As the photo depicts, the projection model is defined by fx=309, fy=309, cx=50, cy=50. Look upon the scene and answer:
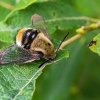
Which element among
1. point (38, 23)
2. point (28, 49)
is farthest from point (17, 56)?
point (38, 23)

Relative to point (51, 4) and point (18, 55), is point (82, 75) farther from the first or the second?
point (18, 55)

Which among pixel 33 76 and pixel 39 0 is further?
pixel 39 0

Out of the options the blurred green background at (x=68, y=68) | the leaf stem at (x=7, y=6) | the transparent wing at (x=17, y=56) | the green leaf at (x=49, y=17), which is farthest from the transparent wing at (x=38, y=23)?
the blurred green background at (x=68, y=68)

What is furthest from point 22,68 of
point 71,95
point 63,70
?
point 71,95

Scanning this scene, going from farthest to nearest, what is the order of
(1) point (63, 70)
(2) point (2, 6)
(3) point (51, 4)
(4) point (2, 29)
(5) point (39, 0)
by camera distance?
(1) point (63, 70) → (2) point (2, 6) → (3) point (51, 4) → (5) point (39, 0) → (4) point (2, 29)

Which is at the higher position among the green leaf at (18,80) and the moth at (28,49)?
the moth at (28,49)

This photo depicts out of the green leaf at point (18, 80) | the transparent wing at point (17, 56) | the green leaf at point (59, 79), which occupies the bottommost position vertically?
the green leaf at point (59, 79)

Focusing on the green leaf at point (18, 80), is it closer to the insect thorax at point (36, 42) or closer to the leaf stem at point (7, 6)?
the insect thorax at point (36, 42)
